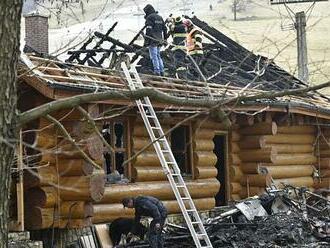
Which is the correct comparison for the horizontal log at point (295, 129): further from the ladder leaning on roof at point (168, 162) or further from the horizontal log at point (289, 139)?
the ladder leaning on roof at point (168, 162)

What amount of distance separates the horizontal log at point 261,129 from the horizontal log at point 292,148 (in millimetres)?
586

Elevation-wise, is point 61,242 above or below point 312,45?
below

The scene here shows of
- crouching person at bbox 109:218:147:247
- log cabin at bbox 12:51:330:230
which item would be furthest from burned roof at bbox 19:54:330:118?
crouching person at bbox 109:218:147:247

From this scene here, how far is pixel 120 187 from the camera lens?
14305 mm

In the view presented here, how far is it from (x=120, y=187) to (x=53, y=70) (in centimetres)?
286

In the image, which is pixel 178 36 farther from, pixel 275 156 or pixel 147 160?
pixel 147 160

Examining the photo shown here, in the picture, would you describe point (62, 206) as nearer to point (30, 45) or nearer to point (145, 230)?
point (145, 230)

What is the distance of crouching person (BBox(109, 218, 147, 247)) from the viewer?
1329 centimetres

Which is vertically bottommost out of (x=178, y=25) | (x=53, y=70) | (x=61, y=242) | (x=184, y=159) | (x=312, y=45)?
(x=61, y=242)

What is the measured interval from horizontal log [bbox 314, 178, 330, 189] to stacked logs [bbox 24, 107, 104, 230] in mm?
10917

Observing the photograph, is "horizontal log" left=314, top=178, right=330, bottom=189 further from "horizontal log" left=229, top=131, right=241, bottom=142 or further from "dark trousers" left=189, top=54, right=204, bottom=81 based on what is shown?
"dark trousers" left=189, top=54, right=204, bottom=81

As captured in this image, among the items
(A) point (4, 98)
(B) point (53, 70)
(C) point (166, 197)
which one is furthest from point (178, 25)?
(A) point (4, 98)

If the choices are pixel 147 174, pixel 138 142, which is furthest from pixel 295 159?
pixel 138 142

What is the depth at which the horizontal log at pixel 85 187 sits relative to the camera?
12266 millimetres
